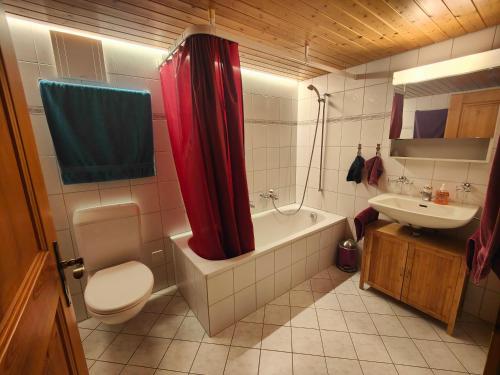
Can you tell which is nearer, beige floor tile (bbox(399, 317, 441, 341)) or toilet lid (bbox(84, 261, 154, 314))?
toilet lid (bbox(84, 261, 154, 314))

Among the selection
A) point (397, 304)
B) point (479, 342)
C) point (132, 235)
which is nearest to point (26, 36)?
point (132, 235)

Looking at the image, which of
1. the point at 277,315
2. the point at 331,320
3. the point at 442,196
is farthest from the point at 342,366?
the point at 442,196

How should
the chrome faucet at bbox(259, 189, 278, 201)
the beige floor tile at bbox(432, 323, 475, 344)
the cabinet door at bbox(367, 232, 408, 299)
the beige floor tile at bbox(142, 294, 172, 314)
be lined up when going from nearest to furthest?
the beige floor tile at bbox(432, 323, 475, 344) < the cabinet door at bbox(367, 232, 408, 299) < the beige floor tile at bbox(142, 294, 172, 314) < the chrome faucet at bbox(259, 189, 278, 201)

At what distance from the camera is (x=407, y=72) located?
1.92 metres

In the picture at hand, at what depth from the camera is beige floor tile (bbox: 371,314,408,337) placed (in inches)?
65.9

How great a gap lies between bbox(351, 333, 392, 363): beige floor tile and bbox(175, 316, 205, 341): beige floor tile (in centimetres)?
110

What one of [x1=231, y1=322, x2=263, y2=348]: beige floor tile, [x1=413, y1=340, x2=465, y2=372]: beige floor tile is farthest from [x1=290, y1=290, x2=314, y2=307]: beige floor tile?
[x1=413, y1=340, x2=465, y2=372]: beige floor tile

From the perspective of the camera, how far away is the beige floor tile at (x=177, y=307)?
1904 mm

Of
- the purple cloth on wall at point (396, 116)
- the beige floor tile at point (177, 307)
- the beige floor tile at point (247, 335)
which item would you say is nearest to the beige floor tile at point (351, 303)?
the beige floor tile at point (247, 335)

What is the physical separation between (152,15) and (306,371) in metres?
2.39

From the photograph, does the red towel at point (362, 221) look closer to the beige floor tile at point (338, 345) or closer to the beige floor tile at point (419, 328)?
the beige floor tile at point (419, 328)

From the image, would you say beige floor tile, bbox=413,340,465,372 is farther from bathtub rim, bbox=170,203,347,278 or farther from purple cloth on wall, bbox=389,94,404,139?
purple cloth on wall, bbox=389,94,404,139

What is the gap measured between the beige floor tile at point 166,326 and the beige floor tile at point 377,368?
1.31 meters

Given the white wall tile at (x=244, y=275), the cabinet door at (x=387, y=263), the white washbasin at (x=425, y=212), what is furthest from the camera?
the cabinet door at (x=387, y=263)
